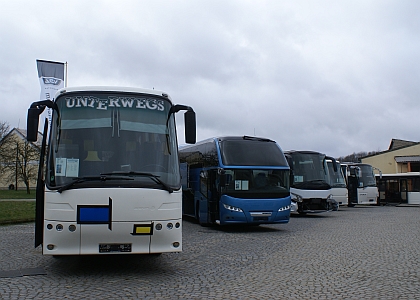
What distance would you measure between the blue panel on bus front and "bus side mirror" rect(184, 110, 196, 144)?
6.35 ft

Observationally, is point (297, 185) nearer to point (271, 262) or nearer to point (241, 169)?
point (241, 169)

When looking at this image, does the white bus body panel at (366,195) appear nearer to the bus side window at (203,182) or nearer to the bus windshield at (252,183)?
the bus side window at (203,182)

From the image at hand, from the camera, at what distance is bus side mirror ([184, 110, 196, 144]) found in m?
8.56

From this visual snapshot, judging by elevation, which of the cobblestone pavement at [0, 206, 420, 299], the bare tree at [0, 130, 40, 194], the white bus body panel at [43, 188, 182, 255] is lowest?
the cobblestone pavement at [0, 206, 420, 299]

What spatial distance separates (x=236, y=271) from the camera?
8.74 metres

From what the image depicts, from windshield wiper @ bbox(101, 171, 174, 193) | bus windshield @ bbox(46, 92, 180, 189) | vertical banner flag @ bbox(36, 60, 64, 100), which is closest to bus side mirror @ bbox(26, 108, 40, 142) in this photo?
bus windshield @ bbox(46, 92, 180, 189)

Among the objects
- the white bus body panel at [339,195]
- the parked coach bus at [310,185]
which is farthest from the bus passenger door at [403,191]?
the parked coach bus at [310,185]

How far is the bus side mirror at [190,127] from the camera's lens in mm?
8562

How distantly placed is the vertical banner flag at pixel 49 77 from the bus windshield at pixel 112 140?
12732mm

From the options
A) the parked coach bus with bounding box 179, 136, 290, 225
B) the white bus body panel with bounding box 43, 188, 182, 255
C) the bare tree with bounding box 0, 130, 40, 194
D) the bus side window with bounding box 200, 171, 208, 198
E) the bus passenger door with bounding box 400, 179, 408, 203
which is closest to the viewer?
the white bus body panel with bounding box 43, 188, 182, 255

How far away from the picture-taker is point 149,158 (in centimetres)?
815

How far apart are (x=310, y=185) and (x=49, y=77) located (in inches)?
482

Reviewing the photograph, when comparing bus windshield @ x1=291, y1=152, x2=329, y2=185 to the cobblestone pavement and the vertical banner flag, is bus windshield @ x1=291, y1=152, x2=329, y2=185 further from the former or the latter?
the vertical banner flag

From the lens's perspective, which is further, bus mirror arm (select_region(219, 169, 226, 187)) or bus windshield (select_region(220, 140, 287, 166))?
bus windshield (select_region(220, 140, 287, 166))
